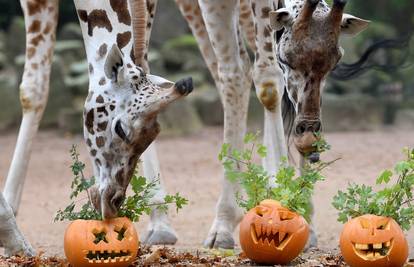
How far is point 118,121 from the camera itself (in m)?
4.25

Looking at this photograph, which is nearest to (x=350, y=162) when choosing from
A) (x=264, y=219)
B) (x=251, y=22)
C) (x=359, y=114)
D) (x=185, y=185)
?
(x=185, y=185)

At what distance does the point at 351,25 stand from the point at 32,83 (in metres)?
2.03

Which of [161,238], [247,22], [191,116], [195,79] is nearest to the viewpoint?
[161,238]

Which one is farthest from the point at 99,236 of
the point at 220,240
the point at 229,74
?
the point at 229,74

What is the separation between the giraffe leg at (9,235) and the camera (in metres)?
4.83

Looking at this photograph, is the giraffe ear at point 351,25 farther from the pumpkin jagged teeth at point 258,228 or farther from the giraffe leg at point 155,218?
the giraffe leg at point 155,218

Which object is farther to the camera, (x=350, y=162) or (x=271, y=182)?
Answer: (x=350, y=162)

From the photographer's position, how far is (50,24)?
6.20 metres

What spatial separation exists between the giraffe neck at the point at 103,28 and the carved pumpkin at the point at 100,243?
0.70 m

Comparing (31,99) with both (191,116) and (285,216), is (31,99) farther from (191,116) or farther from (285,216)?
(191,116)

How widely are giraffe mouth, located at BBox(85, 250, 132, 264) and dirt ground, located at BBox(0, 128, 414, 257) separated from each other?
1.17 meters

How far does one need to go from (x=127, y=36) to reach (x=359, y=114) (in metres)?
10.8

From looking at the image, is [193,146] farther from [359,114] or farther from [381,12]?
[381,12]

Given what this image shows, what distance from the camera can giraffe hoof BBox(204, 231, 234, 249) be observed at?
6.11 m
